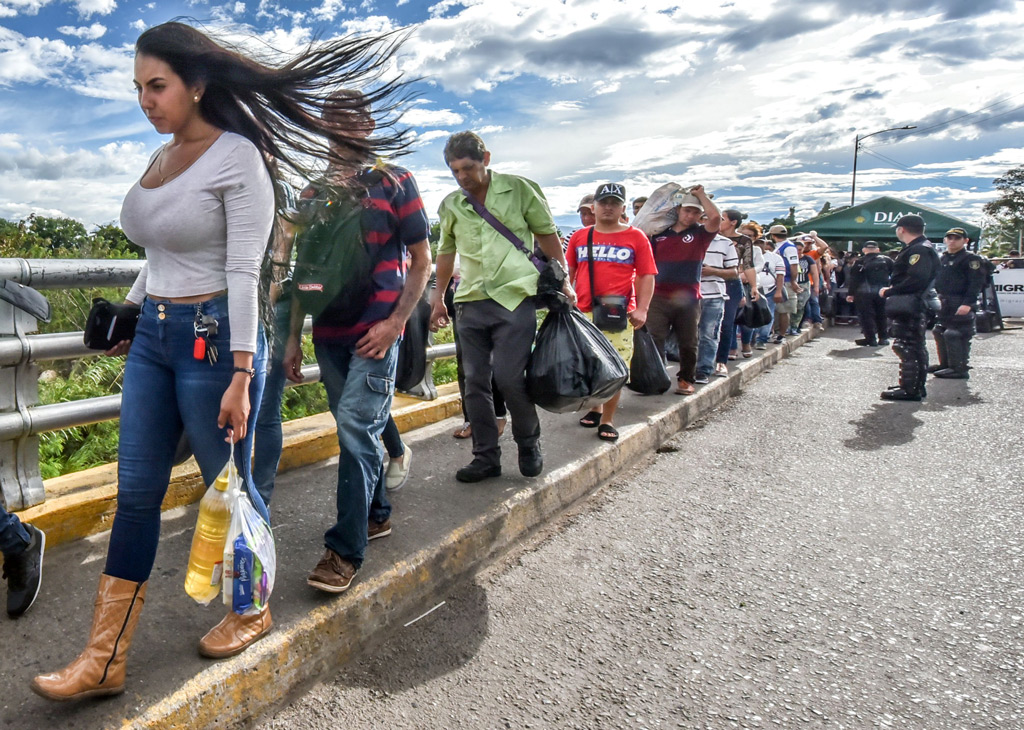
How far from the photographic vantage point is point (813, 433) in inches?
243

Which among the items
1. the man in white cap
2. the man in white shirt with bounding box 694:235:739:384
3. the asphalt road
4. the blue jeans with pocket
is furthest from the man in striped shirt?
the blue jeans with pocket

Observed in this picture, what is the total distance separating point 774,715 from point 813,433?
14.0 feet

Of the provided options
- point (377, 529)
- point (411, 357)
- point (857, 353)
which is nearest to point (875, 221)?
point (857, 353)

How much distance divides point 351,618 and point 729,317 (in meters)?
7.02

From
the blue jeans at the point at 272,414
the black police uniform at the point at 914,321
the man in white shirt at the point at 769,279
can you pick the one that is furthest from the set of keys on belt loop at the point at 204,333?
the man in white shirt at the point at 769,279

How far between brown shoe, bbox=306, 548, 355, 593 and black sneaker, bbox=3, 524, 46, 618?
2.94 feet

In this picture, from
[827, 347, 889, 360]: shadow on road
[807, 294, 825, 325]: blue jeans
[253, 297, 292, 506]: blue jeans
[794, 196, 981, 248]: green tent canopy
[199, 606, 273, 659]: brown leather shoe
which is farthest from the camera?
[794, 196, 981, 248]: green tent canopy

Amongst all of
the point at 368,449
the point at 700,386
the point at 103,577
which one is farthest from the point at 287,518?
the point at 700,386

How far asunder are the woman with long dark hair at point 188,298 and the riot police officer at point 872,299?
12.7 m

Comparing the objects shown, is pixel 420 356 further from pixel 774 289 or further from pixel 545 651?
pixel 774 289

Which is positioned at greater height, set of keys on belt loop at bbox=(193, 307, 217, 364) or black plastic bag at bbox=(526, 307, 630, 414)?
set of keys on belt loop at bbox=(193, 307, 217, 364)

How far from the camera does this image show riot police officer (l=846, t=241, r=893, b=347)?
42.5 ft

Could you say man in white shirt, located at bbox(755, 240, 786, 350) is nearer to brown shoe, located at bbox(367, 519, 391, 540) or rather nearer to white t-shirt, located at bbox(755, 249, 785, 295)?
white t-shirt, located at bbox(755, 249, 785, 295)

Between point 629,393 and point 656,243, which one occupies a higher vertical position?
point 656,243
